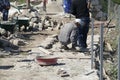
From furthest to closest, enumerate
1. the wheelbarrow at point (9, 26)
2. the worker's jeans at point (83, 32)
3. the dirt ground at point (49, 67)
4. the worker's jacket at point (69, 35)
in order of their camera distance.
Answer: the wheelbarrow at point (9, 26), the worker's jeans at point (83, 32), the worker's jacket at point (69, 35), the dirt ground at point (49, 67)

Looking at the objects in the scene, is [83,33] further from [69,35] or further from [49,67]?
[49,67]

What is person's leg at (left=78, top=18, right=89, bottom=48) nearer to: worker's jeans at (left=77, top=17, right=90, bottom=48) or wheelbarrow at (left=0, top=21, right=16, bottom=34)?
worker's jeans at (left=77, top=17, right=90, bottom=48)

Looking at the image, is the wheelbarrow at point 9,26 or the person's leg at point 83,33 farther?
the wheelbarrow at point 9,26

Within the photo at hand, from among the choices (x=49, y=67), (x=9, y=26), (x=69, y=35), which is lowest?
(x=49, y=67)

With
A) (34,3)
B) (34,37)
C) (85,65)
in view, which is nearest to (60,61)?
(85,65)

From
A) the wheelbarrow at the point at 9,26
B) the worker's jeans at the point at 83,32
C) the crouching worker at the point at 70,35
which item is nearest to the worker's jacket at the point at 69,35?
the crouching worker at the point at 70,35

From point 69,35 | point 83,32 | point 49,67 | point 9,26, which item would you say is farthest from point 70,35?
point 9,26

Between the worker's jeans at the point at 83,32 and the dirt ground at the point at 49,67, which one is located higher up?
the worker's jeans at the point at 83,32

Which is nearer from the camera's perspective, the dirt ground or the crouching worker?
the dirt ground

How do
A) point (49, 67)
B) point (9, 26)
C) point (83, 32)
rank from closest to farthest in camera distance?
point (49, 67) → point (83, 32) → point (9, 26)

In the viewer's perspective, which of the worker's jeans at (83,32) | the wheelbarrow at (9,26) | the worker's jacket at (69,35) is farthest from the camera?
the wheelbarrow at (9,26)

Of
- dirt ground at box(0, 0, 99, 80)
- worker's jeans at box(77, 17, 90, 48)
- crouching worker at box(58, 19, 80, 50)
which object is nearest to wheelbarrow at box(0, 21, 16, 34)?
dirt ground at box(0, 0, 99, 80)

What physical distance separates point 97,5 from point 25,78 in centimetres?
1414

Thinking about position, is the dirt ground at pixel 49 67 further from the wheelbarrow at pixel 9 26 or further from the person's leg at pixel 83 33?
the wheelbarrow at pixel 9 26
